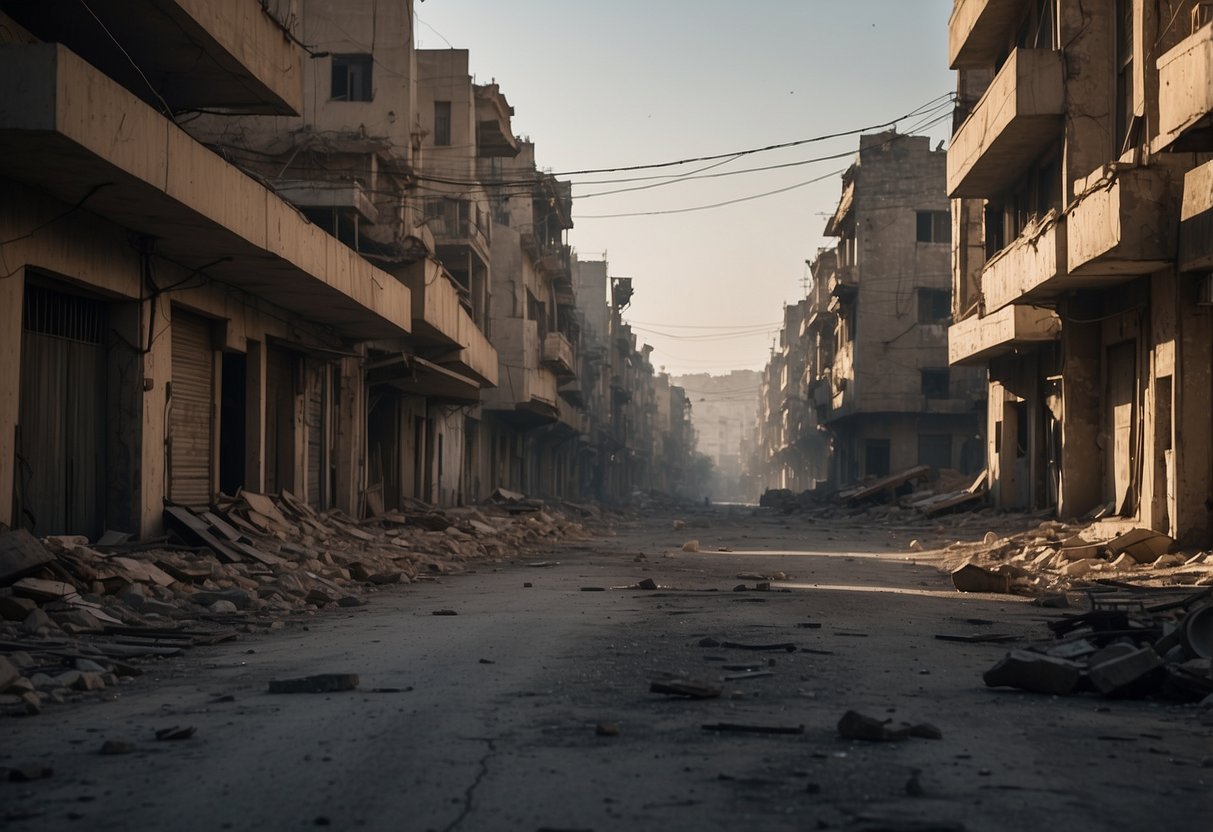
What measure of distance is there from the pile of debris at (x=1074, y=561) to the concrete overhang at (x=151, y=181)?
31.5ft

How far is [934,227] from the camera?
175 ft

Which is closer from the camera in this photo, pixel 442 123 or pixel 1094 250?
pixel 1094 250

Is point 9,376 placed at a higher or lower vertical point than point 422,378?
lower

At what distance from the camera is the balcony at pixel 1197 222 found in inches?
644

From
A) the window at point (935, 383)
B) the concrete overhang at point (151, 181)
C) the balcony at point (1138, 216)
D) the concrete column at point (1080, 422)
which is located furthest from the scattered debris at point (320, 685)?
the window at point (935, 383)

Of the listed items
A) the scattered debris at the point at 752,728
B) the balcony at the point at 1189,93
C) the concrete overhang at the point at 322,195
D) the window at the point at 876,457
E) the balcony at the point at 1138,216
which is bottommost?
the scattered debris at the point at 752,728

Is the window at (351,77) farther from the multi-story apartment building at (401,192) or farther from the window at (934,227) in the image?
the window at (934,227)

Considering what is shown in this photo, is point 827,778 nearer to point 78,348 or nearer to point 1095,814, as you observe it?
point 1095,814

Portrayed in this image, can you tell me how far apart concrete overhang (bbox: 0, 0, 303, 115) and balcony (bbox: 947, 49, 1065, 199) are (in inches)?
482

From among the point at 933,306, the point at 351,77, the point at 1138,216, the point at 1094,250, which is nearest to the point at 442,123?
the point at 351,77

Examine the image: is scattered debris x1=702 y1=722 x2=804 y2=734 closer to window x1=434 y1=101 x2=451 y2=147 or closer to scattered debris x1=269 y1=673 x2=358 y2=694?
scattered debris x1=269 y1=673 x2=358 y2=694

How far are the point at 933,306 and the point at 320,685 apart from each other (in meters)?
48.6

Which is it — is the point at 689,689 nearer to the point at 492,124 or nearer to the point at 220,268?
the point at 220,268

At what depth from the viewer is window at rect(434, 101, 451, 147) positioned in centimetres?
4066
